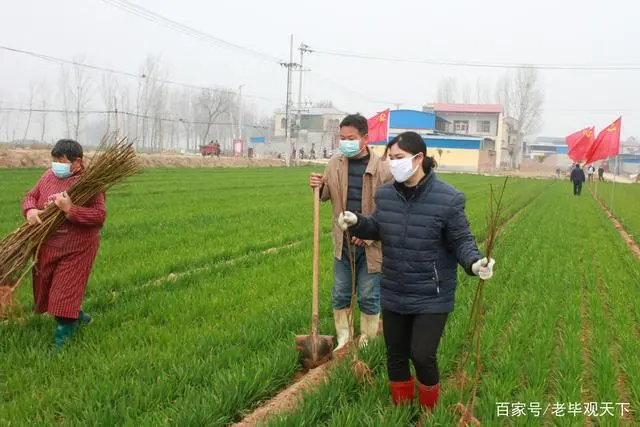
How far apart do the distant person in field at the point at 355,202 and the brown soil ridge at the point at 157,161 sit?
847 cm

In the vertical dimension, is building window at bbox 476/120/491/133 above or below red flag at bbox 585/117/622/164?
above

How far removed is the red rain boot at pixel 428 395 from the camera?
320 cm

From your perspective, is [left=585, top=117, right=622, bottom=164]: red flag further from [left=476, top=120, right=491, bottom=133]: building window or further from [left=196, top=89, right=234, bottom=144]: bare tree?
[left=196, top=89, right=234, bottom=144]: bare tree

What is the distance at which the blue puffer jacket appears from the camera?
9.97 feet

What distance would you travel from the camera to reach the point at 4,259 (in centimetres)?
434

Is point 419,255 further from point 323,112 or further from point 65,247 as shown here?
point 323,112

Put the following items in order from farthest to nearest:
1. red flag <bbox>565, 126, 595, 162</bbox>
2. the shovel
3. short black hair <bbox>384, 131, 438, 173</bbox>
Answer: red flag <bbox>565, 126, 595, 162</bbox>, the shovel, short black hair <bbox>384, 131, 438, 173</bbox>

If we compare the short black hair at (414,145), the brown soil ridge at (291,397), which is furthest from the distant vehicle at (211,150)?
the short black hair at (414,145)

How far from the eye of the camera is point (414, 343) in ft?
9.98

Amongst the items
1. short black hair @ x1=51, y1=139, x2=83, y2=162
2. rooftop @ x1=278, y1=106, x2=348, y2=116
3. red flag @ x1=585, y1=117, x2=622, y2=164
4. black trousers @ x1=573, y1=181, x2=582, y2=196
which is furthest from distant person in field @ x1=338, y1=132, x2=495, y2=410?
rooftop @ x1=278, y1=106, x2=348, y2=116

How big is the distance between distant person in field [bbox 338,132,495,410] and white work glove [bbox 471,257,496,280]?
0.13 m

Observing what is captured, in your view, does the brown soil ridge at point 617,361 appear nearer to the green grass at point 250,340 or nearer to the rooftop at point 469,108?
the green grass at point 250,340

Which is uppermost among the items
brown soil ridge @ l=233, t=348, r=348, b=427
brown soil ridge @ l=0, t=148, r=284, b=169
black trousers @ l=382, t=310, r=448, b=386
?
brown soil ridge @ l=0, t=148, r=284, b=169

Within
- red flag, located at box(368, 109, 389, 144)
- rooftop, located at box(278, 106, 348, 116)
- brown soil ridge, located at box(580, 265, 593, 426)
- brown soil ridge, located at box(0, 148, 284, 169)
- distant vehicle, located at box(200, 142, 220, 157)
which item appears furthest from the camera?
rooftop, located at box(278, 106, 348, 116)
